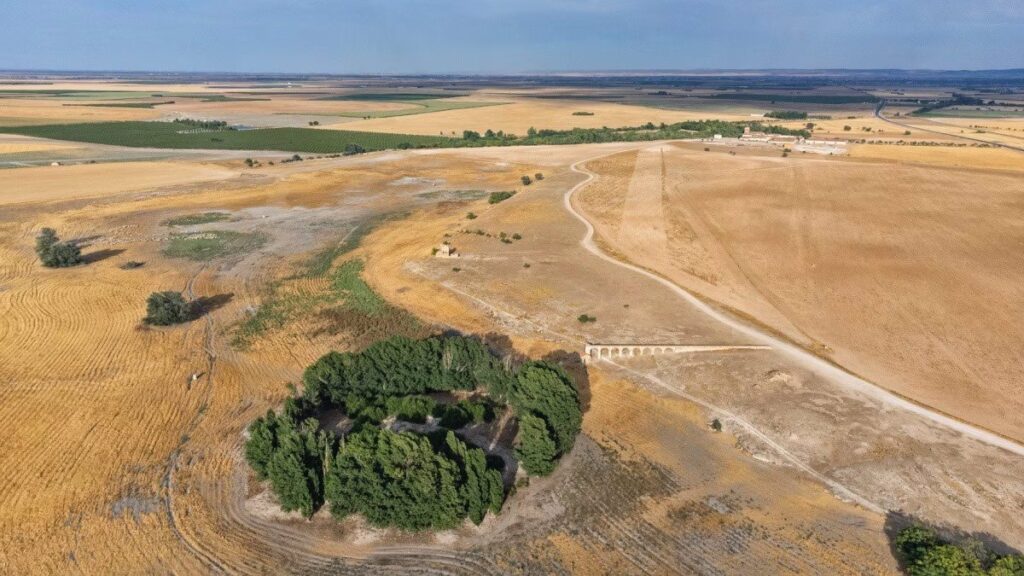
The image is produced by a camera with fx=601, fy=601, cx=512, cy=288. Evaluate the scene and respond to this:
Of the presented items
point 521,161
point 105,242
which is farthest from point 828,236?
point 105,242

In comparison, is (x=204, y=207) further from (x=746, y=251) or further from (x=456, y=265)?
(x=746, y=251)

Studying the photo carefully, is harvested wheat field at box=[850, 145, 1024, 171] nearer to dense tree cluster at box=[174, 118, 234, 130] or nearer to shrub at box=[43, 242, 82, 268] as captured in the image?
shrub at box=[43, 242, 82, 268]

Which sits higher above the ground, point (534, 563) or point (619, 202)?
point (619, 202)

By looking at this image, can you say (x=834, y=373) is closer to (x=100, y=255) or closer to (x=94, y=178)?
(x=100, y=255)

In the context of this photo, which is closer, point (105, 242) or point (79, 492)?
point (79, 492)

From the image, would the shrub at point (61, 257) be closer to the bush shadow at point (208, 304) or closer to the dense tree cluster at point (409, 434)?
the bush shadow at point (208, 304)

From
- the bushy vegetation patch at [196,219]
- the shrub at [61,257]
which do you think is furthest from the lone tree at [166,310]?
the bushy vegetation patch at [196,219]

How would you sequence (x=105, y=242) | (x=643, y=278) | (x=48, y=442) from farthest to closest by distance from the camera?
(x=105, y=242), (x=643, y=278), (x=48, y=442)
